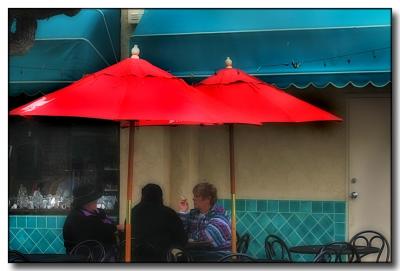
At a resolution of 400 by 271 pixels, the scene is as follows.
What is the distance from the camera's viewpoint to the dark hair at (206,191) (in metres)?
6.39

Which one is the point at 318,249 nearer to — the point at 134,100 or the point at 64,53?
the point at 134,100

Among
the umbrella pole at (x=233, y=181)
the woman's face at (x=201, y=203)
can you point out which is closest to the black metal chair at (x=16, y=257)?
the woman's face at (x=201, y=203)

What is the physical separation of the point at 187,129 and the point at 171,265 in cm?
125

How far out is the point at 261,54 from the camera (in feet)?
20.2

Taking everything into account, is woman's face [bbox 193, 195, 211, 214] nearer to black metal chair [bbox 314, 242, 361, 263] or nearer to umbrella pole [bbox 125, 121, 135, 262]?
umbrella pole [bbox 125, 121, 135, 262]

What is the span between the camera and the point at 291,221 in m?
6.37

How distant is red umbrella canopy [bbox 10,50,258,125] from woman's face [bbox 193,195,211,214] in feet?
3.44

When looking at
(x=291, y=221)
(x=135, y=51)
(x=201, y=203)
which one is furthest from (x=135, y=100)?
(x=291, y=221)

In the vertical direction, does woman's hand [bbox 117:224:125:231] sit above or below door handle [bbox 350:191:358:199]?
below

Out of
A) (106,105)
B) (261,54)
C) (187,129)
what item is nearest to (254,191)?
(187,129)

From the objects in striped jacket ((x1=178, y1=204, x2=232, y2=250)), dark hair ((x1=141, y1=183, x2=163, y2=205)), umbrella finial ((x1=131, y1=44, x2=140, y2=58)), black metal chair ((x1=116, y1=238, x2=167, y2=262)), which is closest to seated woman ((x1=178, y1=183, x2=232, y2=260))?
striped jacket ((x1=178, y1=204, x2=232, y2=250))

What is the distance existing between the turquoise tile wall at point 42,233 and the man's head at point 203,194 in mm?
1227

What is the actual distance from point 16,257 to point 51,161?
0.92m

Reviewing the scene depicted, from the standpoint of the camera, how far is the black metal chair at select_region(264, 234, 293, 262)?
6.27 m
